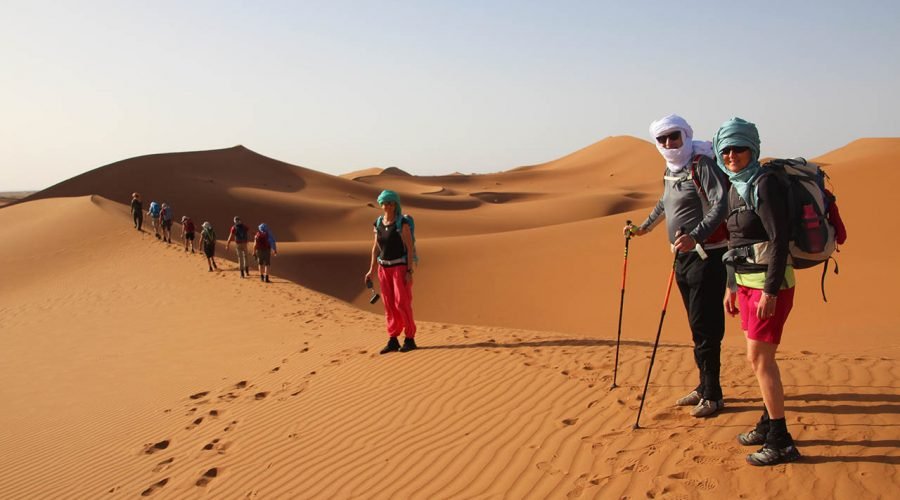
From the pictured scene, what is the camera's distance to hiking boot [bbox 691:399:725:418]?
14.1 ft

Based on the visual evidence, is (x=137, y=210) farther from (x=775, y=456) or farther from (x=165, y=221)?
(x=775, y=456)

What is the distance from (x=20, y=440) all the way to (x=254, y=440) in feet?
10.1

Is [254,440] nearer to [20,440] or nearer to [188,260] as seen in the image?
[20,440]

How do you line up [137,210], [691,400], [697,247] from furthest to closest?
[137,210]
[691,400]
[697,247]

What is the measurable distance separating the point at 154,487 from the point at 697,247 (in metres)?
4.52

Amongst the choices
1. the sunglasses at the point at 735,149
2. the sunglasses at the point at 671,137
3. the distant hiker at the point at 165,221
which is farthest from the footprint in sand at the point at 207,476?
the distant hiker at the point at 165,221

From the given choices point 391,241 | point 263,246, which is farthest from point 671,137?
point 263,246

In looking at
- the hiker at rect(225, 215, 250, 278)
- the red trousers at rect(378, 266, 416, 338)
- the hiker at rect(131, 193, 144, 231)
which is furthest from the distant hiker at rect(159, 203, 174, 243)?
the red trousers at rect(378, 266, 416, 338)

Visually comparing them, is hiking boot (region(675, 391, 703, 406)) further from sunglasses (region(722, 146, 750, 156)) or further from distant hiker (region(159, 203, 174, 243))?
distant hiker (region(159, 203, 174, 243))

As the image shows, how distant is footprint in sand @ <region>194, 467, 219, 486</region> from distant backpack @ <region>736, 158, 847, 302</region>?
435 cm

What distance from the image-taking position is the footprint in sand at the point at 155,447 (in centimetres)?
551

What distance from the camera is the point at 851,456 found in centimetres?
350

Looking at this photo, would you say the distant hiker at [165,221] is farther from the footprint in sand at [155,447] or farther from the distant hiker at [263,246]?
the footprint in sand at [155,447]

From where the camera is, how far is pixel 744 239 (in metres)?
3.40
